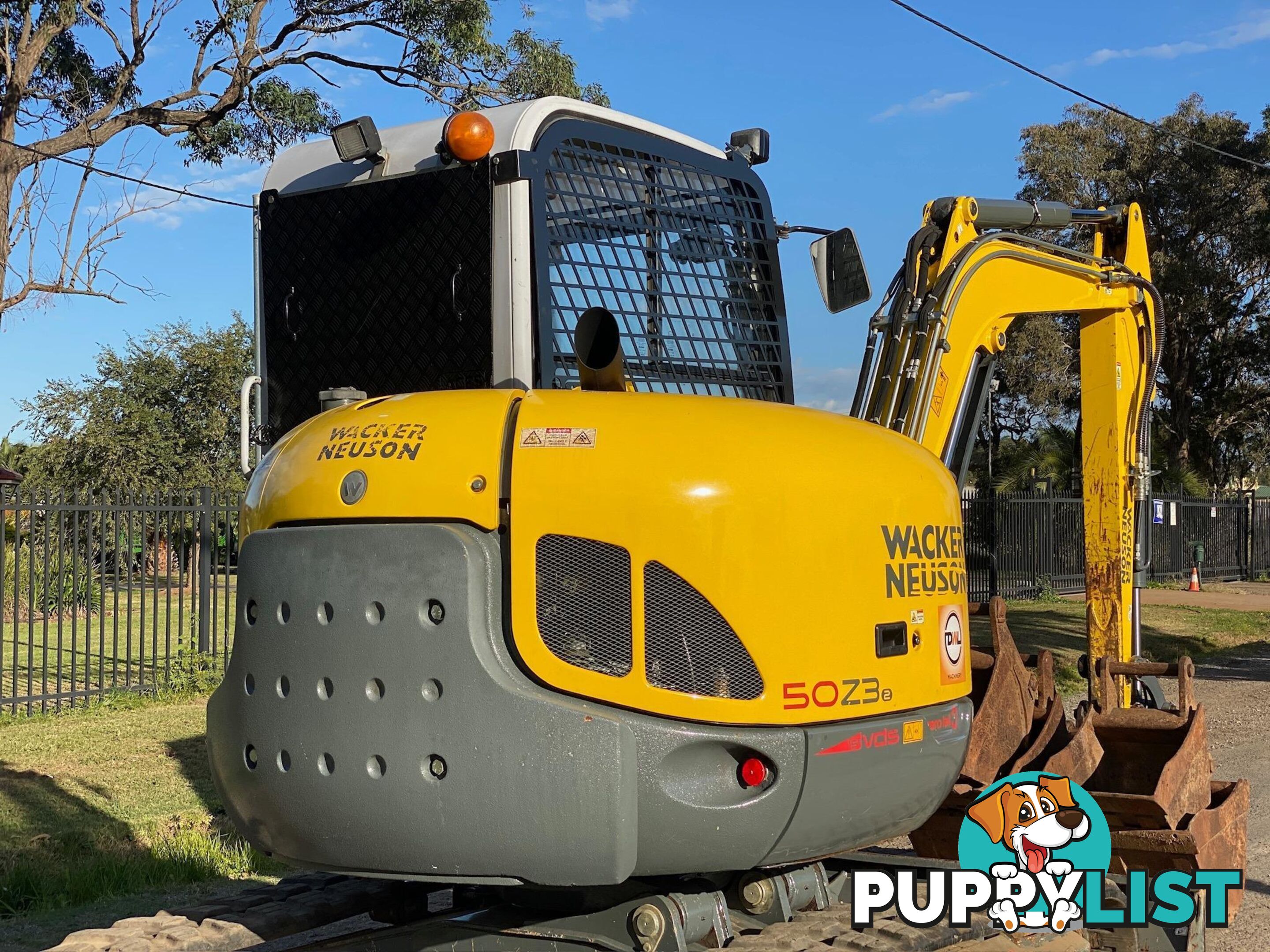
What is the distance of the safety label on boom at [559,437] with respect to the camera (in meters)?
3.23

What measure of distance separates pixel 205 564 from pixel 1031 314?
29.5 ft

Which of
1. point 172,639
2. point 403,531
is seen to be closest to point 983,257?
point 403,531

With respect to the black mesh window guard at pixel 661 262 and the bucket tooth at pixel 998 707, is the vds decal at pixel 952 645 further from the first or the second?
the bucket tooth at pixel 998 707

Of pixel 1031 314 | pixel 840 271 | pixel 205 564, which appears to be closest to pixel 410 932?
pixel 840 271

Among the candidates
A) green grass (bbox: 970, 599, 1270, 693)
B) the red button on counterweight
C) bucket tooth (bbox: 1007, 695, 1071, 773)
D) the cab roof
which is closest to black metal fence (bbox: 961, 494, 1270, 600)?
green grass (bbox: 970, 599, 1270, 693)

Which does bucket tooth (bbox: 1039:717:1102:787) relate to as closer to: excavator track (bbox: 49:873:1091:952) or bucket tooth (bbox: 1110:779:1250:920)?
bucket tooth (bbox: 1110:779:1250:920)

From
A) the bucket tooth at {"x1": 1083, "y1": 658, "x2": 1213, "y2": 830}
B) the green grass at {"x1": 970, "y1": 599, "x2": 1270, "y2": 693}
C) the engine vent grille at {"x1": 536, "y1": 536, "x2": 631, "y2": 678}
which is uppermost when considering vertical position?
the engine vent grille at {"x1": 536, "y1": 536, "x2": 631, "y2": 678}

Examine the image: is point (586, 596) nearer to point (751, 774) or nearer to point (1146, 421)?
point (751, 774)

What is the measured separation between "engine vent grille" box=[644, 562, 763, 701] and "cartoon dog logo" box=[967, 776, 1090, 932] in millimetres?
1658

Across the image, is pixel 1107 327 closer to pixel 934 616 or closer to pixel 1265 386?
pixel 934 616

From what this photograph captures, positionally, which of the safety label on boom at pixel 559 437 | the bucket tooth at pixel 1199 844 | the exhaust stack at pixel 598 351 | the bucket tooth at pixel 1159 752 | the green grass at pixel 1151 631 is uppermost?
the exhaust stack at pixel 598 351

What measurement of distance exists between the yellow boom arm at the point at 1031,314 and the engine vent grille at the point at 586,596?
2810 millimetres

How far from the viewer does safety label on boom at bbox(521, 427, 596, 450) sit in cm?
323

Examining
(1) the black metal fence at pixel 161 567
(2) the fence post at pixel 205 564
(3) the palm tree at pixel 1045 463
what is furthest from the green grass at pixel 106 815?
(3) the palm tree at pixel 1045 463
